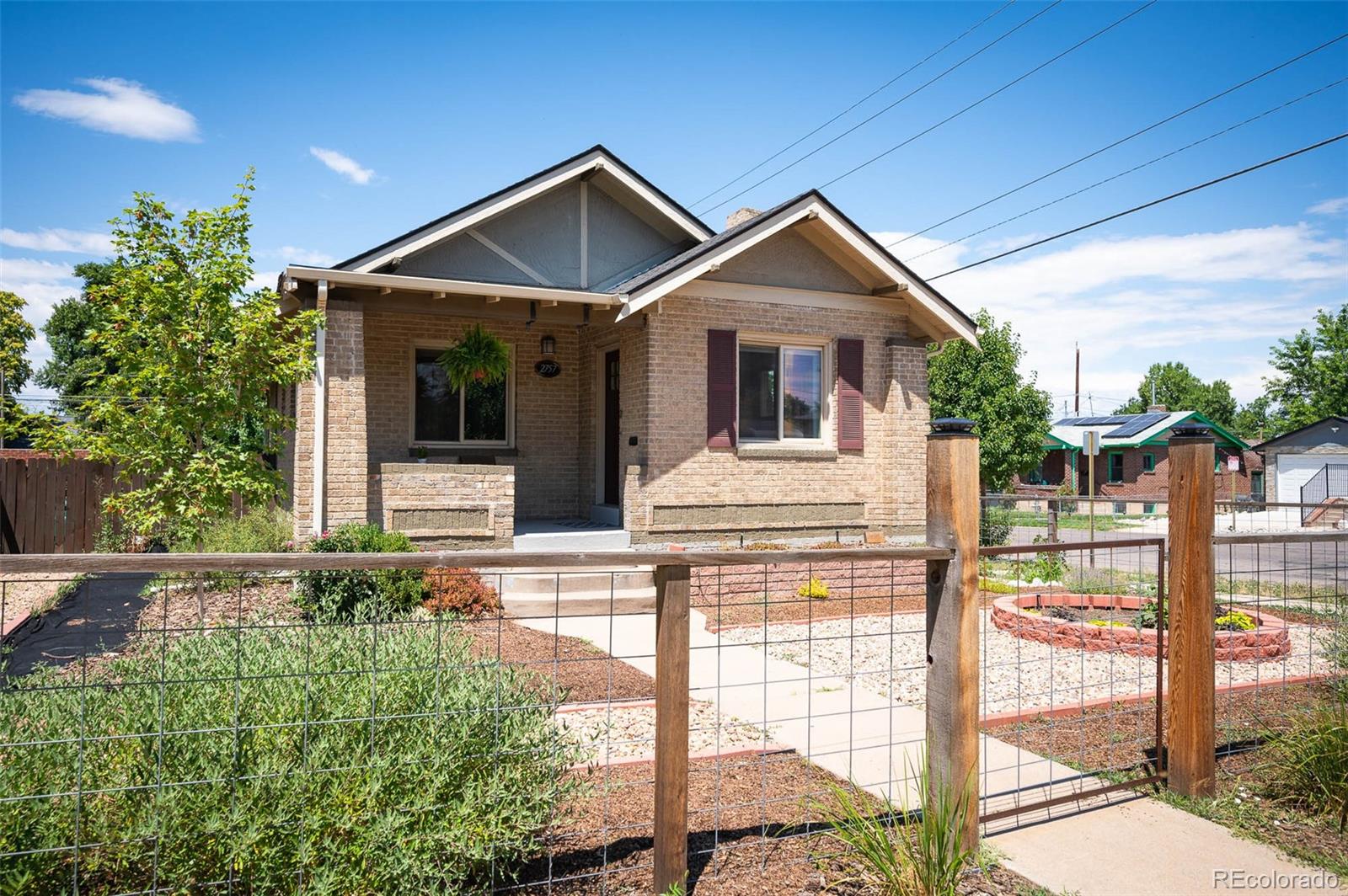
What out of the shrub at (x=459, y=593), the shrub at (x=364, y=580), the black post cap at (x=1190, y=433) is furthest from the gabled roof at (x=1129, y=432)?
the black post cap at (x=1190, y=433)

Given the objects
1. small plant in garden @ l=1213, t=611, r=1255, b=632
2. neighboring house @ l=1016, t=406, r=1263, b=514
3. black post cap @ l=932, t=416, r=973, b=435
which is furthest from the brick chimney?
neighboring house @ l=1016, t=406, r=1263, b=514

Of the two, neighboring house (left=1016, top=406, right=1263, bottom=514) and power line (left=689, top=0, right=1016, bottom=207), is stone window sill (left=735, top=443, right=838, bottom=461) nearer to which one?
power line (left=689, top=0, right=1016, bottom=207)

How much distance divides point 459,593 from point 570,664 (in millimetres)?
1788

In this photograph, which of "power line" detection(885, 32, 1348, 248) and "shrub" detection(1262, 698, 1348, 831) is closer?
"shrub" detection(1262, 698, 1348, 831)

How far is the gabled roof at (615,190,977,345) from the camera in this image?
38.0 feet

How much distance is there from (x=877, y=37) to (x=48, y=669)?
1840cm

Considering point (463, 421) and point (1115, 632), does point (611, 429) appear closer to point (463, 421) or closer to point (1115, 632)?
point (463, 421)

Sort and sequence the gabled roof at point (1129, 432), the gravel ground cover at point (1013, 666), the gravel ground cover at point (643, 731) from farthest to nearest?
1. the gabled roof at point (1129, 432)
2. the gravel ground cover at point (1013, 666)
3. the gravel ground cover at point (643, 731)

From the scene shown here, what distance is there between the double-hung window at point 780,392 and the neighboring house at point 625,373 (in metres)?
0.03

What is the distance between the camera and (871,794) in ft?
14.0

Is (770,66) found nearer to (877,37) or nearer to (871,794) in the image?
(877,37)

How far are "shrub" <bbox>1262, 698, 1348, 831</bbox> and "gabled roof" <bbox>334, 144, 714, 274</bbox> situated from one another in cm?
1028

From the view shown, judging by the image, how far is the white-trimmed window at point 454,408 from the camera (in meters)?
13.4

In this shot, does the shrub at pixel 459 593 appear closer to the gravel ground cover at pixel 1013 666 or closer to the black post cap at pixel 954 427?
the gravel ground cover at pixel 1013 666
